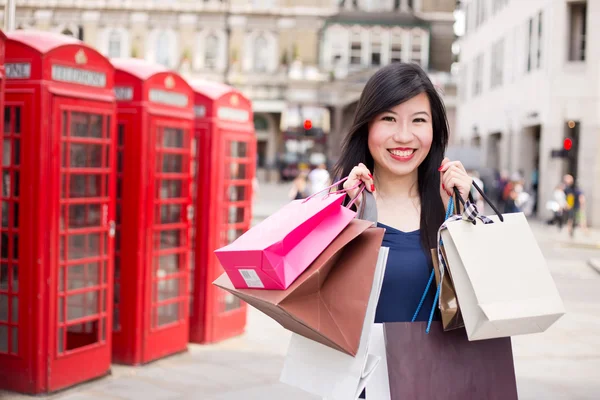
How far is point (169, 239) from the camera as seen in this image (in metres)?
7.57

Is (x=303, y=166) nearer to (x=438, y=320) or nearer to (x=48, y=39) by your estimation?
(x=48, y=39)

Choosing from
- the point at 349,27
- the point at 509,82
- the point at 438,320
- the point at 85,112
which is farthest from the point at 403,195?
the point at 349,27

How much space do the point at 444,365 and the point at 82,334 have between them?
4.31 m

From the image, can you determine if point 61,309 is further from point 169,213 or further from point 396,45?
point 396,45

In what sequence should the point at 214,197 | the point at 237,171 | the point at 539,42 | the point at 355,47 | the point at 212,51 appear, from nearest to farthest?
the point at 214,197 < the point at 237,171 < the point at 539,42 < the point at 212,51 < the point at 355,47

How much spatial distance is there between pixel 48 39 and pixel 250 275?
413 centimetres

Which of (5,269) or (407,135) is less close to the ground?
(407,135)

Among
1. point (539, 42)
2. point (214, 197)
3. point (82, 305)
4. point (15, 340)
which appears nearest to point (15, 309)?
point (15, 340)

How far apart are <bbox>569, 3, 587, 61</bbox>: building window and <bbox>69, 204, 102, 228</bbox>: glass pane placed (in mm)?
25481

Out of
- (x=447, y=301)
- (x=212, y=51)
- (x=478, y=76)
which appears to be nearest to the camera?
(x=447, y=301)

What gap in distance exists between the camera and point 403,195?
3059mm

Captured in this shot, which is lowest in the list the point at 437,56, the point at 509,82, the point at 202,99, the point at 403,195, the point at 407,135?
the point at 403,195

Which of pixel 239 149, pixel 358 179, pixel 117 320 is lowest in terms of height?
pixel 117 320

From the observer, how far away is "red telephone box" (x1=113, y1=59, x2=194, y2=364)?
7.10 m
